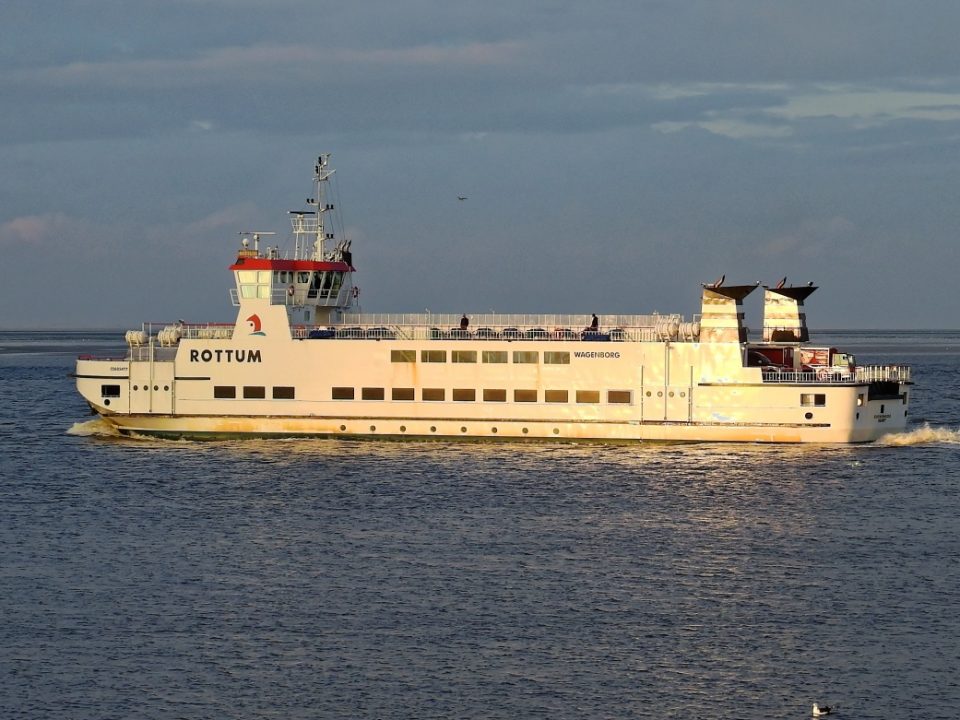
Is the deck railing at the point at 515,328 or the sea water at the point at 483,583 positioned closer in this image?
the sea water at the point at 483,583

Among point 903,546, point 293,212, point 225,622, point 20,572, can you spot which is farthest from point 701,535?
point 293,212

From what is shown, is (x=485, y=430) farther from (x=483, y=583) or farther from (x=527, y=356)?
(x=483, y=583)

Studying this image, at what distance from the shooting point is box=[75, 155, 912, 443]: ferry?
5972 cm

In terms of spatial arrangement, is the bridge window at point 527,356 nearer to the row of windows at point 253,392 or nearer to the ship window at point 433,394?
the ship window at point 433,394

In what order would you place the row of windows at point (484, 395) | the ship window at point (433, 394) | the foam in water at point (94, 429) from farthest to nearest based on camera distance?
the foam in water at point (94, 429) → the ship window at point (433, 394) → the row of windows at point (484, 395)

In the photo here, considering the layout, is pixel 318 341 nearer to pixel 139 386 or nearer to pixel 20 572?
pixel 139 386

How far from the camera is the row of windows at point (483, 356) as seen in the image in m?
60.9

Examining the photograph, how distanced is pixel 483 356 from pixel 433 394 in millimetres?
2900

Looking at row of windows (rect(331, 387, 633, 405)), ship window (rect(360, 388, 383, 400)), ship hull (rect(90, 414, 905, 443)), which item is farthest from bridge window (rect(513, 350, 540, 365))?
ship window (rect(360, 388, 383, 400))

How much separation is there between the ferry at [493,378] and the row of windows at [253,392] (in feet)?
0.22

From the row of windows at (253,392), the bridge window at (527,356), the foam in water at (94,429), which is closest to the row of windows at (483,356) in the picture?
the bridge window at (527,356)

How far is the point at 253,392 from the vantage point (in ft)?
205

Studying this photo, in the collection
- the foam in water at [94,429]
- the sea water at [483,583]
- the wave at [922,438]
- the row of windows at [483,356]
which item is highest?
the row of windows at [483,356]

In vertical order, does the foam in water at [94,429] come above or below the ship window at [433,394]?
below
